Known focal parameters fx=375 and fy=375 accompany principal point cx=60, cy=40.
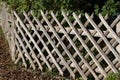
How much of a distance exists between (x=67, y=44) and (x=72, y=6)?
0.90 meters

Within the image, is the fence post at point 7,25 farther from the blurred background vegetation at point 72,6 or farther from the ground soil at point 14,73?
the blurred background vegetation at point 72,6

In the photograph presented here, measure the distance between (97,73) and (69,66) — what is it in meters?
0.67

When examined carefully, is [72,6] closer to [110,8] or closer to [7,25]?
[110,8]

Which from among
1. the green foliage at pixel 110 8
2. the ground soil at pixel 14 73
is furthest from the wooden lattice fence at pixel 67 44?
the green foliage at pixel 110 8

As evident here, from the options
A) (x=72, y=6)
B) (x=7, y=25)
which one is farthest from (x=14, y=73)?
(x=7, y=25)

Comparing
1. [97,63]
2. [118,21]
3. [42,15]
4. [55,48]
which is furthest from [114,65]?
[42,15]

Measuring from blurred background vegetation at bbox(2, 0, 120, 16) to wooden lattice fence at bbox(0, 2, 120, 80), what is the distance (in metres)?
0.28

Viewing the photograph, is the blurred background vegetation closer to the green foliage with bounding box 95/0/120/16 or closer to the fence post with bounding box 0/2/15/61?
the green foliage with bounding box 95/0/120/16

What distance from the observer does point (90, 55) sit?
→ 743 cm

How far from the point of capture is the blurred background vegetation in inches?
332

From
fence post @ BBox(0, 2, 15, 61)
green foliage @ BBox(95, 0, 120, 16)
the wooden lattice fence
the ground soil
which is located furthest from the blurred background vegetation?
the ground soil

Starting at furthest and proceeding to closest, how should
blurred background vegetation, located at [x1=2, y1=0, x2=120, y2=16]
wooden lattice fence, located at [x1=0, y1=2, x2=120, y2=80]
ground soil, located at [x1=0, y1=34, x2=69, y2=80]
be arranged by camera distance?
blurred background vegetation, located at [x1=2, y1=0, x2=120, y2=16] < ground soil, located at [x1=0, y1=34, x2=69, y2=80] < wooden lattice fence, located at [x1=0, y1=2, x2=120, y2=80]

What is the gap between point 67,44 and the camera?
8648mm

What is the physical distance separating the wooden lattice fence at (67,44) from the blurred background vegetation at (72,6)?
0.28 m
